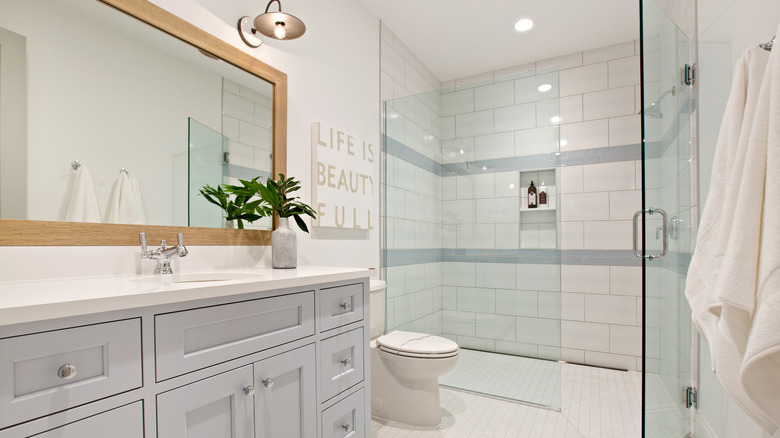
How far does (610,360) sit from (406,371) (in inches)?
76.4

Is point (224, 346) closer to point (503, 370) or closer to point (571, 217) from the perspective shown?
point (503, 370)

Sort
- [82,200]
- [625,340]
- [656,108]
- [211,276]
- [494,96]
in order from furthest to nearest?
[625,340] < [494,96] < [656,108] < [211,276] < [82,200]

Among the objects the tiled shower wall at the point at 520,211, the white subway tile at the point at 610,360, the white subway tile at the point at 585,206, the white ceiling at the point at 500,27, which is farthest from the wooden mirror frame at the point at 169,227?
the white subway tile at the point at 610,360

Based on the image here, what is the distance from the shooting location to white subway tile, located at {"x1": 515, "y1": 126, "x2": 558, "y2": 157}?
2561 mm

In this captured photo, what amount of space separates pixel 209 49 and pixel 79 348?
48.7 inches

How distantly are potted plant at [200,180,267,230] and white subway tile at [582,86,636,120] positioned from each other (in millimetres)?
2786

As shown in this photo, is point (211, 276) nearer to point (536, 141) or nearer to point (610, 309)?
point (536, 141)

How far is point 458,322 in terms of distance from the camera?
2.77 metres

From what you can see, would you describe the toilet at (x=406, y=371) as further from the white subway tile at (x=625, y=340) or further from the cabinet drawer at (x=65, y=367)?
the white subway tile at (x=625, y=340)

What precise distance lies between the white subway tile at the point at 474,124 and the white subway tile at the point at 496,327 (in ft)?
4.27

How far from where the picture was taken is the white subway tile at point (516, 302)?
2568 mm

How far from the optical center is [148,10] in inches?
52.1

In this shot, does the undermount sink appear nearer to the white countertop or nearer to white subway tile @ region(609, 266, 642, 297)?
the white countertop

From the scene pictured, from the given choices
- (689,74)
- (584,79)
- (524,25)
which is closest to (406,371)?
(689,74)
